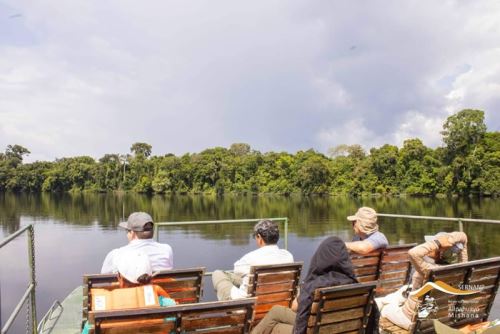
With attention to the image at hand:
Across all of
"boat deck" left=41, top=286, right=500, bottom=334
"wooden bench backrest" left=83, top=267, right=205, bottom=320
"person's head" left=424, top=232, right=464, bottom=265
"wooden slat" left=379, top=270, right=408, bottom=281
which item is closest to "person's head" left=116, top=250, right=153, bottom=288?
"wooden bench backrest" left=83, top=267, right=205, bottom=320

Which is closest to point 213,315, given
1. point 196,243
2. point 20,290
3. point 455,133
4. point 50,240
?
point 20,290

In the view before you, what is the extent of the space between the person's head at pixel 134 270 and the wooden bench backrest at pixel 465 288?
200cm

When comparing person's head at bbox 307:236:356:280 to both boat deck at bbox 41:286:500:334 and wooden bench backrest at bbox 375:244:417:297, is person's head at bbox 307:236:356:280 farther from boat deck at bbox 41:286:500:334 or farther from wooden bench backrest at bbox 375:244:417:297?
boat deck at bbox 41:286:500:334

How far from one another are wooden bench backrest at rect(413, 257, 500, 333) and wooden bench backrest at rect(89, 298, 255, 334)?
1.49 m

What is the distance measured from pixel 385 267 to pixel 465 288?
104 cm

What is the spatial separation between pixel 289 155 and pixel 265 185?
9686mm

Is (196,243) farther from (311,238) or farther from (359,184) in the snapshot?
(359,184)

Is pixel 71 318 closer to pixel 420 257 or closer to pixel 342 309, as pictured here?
pixel 342 309

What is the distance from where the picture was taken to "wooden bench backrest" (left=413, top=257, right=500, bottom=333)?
3.35 meters

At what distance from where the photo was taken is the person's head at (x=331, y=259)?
291cm

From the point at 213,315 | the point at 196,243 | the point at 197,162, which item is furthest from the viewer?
the point at 197,162

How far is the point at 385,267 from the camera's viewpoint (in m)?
4.51

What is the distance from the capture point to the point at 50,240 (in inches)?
1535

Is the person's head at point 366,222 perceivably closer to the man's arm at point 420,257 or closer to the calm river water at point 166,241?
the man's arm at point 420,257
